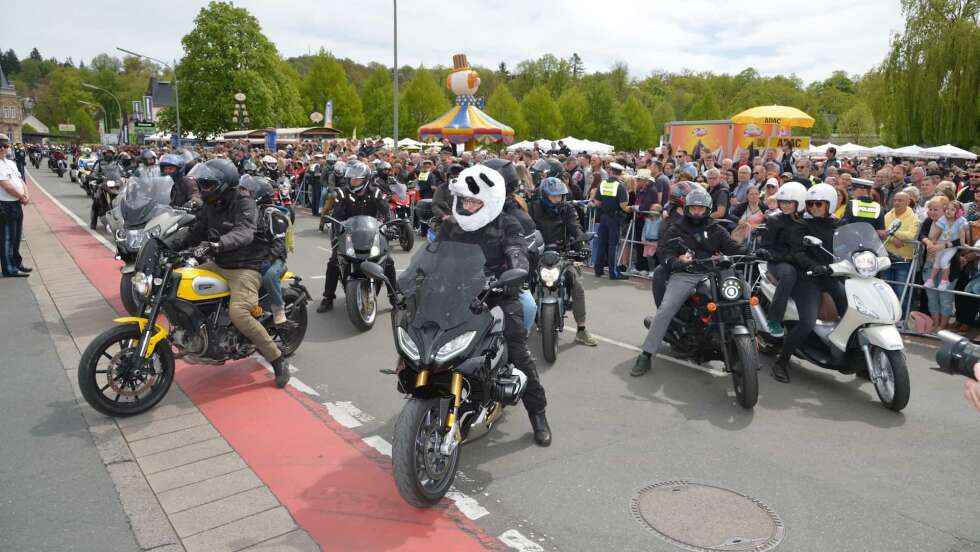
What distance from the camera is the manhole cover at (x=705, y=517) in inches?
140

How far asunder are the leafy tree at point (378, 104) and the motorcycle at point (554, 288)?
62248mm

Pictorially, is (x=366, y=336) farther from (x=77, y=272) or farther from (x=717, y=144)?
(x=717, y=144)

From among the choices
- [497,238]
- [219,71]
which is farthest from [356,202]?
[219,71]

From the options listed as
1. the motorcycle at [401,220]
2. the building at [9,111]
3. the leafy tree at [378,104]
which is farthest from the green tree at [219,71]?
the building at [9,111]

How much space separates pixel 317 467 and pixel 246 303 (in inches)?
67.0

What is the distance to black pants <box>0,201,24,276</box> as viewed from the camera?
979 cm

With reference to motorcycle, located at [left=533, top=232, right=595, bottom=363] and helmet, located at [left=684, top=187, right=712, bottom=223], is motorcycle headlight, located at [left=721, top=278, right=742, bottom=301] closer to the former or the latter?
helmet, located at [left=684, top=187, right=712, bottom=223]

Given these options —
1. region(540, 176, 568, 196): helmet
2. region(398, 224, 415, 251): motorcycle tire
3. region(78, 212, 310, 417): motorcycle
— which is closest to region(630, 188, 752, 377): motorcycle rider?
region(540, 176, 568, 196): helmet

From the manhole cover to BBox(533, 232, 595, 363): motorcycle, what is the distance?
244 cm

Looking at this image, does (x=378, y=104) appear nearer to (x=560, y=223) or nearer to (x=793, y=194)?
(x=560, y=223)

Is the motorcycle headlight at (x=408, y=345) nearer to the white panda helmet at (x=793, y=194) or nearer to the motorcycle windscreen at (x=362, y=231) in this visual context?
the motorcycle windscreen at (x=362, y=231)

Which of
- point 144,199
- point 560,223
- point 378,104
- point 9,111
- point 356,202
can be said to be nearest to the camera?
point 560,223

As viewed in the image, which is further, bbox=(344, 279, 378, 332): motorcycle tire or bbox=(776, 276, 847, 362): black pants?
bbox=(344, 279, 378, 332): motorcycle tire

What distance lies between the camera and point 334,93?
2758 inches
